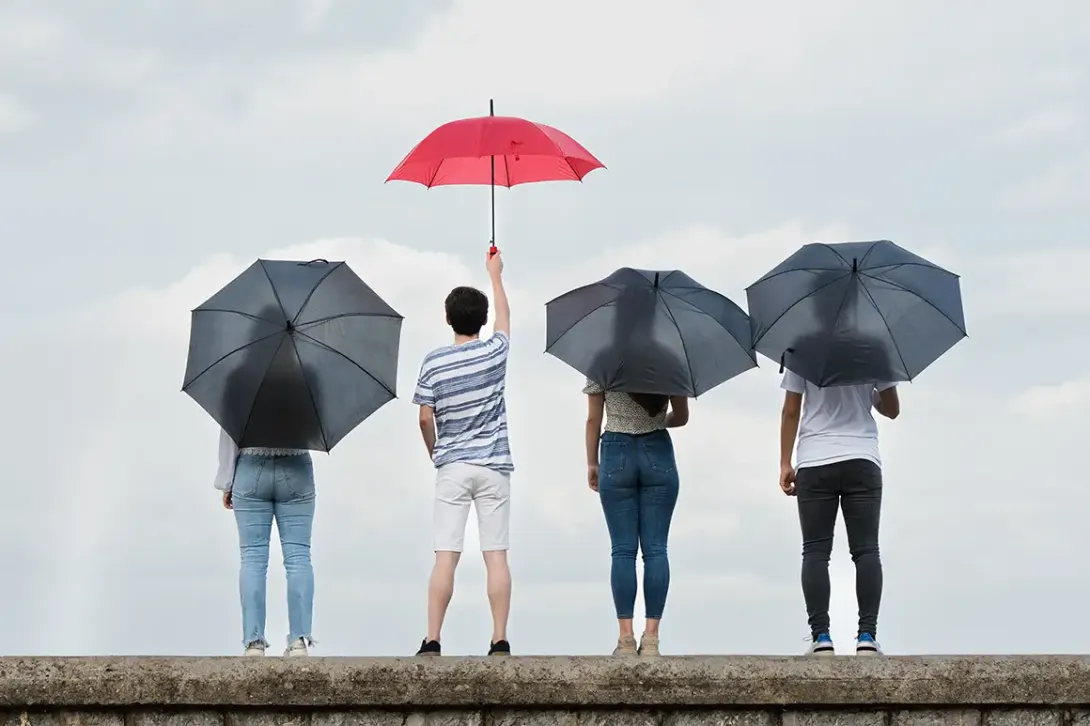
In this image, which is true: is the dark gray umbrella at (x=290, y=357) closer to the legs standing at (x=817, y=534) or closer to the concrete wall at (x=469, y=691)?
the concrete wall at (x=469, y=691)

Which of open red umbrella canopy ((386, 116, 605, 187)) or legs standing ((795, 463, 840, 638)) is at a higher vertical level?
open red umbrella canopy ((386, 116, 605, 187))

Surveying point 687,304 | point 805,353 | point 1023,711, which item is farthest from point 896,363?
point 1023,711

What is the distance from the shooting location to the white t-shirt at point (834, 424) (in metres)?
9.92

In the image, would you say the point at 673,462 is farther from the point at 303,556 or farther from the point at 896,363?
the point at 303,556

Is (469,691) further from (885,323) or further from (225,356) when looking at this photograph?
(885,323)

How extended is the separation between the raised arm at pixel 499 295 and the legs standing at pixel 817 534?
1.70m

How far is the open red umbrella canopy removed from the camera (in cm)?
1071

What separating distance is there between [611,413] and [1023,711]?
2.57 meters

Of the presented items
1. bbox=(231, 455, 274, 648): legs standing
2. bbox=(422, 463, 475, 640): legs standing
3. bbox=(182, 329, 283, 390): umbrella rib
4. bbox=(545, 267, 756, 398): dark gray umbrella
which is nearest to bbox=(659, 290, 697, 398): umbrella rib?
bbox=(545, 267, 756, 398): dark gray umbrella

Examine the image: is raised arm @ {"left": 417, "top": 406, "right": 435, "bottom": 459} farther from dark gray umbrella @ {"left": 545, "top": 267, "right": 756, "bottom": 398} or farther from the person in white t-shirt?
the person in white t-shirt

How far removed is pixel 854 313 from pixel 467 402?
2067 mm

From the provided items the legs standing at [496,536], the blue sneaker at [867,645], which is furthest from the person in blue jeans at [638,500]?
the blue sneaker at [867,645]

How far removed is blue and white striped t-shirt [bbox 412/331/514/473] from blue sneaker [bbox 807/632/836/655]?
1.80 metres

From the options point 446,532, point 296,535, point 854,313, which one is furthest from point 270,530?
point 854,313
